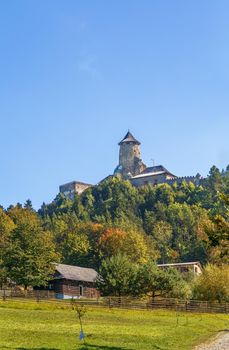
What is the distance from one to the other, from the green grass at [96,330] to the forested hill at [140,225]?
124 feet

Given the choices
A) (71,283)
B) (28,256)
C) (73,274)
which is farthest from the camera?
(73,274)

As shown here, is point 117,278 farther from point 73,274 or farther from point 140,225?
point 140,225

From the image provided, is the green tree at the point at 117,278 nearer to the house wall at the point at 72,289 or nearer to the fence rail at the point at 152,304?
the fence rail at the point at 152,304

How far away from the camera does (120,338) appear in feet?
101

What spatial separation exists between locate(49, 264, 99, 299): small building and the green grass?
30.4m

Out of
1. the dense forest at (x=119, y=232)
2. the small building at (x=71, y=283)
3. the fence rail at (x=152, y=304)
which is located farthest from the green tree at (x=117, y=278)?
the small building at (x=71, y=283)

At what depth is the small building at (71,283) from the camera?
7994 cm

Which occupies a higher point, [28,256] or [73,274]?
[28,256]

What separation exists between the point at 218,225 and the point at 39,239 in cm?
4825

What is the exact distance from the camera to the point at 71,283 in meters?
81.9

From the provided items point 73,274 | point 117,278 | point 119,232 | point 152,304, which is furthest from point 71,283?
point 119,232

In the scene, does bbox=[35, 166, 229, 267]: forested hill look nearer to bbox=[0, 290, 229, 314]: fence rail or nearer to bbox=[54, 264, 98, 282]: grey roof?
bbox=[54, 264, 98, 282]: grey roof

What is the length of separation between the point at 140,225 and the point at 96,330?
426ft

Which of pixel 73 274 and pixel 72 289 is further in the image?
pixel 73 274
